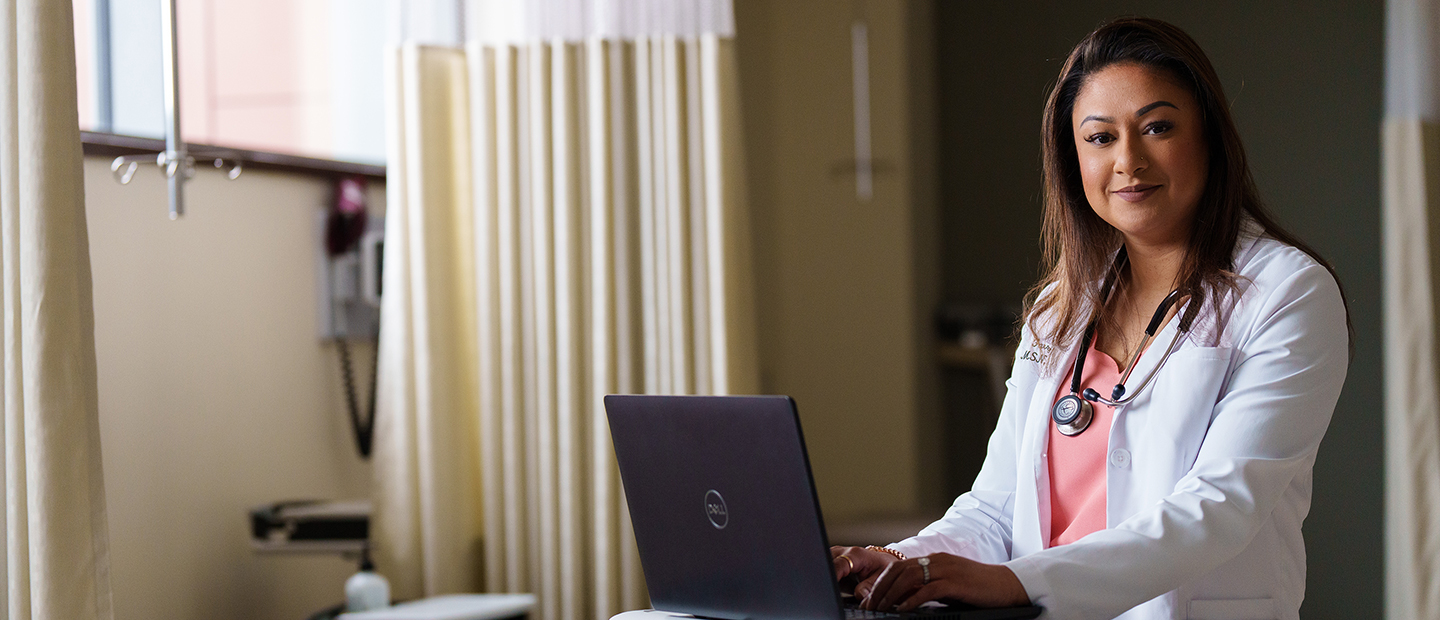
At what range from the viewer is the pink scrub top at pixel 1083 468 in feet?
4.58

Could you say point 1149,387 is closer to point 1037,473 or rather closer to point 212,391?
point 1037,473

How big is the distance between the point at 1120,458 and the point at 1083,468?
0.27 feet

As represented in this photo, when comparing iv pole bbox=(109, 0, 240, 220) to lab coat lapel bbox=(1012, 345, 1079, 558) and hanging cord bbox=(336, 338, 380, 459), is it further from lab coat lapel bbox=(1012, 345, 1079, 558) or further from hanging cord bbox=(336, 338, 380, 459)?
lab coat lapel bbox=(1012, 345, 1079, 558)

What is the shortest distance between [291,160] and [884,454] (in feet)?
8.27

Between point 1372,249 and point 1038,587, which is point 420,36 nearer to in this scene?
point 1038,587

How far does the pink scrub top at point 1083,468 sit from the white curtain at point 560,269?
1.03 metres

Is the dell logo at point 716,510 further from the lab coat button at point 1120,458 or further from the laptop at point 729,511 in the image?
the lab coat button at point 1120,458

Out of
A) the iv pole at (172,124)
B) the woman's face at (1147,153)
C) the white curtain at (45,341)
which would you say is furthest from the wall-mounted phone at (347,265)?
the woman's face at (1147,153)

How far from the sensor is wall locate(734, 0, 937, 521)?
4148mm

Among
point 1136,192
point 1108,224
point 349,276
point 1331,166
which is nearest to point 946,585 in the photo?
point 1136,192

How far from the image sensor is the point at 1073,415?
1.42 m

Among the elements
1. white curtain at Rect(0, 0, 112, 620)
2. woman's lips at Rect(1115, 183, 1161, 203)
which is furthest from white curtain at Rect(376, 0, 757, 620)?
woman's lips at Rect(1115, 183, 1161, 203)

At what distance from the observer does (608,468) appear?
2.39 metres

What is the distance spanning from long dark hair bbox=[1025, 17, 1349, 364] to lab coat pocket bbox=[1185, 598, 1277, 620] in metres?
0.28
